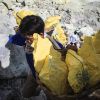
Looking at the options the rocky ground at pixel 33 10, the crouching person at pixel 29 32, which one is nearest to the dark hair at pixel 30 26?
the crouching person at pixel 29 32

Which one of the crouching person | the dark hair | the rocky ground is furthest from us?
the rocky ground

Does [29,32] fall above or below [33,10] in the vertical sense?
above

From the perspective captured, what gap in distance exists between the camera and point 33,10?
644 cm

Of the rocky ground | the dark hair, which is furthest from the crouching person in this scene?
the rocky ground

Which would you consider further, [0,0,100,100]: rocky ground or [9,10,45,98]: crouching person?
[0,0,100,100]: rocky ground

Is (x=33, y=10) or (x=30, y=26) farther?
(x=33, y=10)

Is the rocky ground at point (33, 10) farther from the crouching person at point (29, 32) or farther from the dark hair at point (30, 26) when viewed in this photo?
the dark hair at point (30, 26)

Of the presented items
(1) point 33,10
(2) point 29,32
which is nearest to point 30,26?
(2) point 29,32

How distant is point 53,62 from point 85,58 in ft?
0.94

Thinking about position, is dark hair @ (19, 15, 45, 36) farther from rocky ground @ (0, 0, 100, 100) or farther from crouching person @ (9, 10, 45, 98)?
rocky ground @ (0, 0, 100, 100)

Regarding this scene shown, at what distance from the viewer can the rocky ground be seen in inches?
179

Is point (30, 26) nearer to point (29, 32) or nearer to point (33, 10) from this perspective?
point (29, 32)

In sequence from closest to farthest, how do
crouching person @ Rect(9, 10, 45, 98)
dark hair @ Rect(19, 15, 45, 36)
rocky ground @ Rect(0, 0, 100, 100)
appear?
crouching person @ Rect(9, 10, 45, 98)
dark hair @ Rect(19, 15, 45, 36)
rocky ground @ Rect(0, 0, 100, 100)

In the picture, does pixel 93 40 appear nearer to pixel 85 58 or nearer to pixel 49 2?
pixel 85 58
